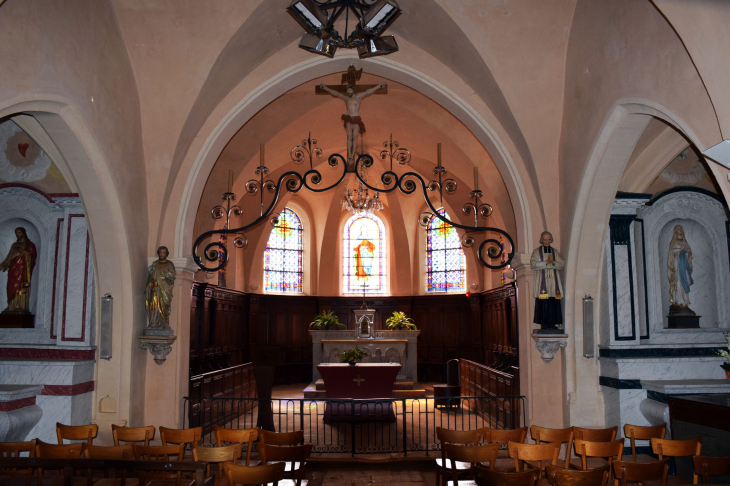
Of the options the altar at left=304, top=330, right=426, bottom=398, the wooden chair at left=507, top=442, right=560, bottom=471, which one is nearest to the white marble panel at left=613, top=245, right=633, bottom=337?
the wooden chair at left=507, top=442, right=560, bottom=471

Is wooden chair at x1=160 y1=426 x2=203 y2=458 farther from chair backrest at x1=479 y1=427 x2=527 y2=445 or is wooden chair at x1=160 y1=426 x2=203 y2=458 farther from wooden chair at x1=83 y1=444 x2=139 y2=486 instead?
chair backrest at x1=479 y1=427 x2=527 y2=445

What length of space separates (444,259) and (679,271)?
10.3 metres

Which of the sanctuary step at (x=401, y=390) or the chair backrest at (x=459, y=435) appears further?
the sanctuary step at (x=401, y=390)

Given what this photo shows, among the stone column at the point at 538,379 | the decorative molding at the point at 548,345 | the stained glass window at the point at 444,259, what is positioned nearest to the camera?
the decorative molding at the point at 548,345

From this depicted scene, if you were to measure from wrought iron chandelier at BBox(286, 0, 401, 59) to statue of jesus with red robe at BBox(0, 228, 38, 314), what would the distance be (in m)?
4.88

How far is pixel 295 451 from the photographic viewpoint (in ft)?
17.3

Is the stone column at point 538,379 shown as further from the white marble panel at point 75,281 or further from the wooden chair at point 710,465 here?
the white marble panel at point 75,281

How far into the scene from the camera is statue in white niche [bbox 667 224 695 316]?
7957mm

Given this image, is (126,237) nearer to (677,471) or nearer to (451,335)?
(677,471)

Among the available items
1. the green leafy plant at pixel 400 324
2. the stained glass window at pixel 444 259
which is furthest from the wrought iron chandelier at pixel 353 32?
the stained glass window at pixel 444 259

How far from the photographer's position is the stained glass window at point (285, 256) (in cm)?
1778

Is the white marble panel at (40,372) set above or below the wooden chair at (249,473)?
above

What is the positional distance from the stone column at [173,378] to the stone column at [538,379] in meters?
4.81

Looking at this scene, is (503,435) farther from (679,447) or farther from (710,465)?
(710,465)
